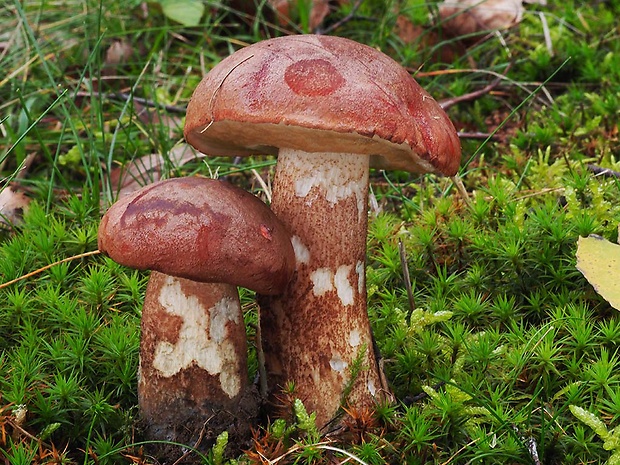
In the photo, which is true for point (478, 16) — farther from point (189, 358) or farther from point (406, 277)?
point (189, 358)

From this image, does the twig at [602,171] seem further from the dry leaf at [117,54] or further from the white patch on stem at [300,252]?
the dry leaf at [117,54]

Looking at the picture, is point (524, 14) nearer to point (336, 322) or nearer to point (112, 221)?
point (336, 322)

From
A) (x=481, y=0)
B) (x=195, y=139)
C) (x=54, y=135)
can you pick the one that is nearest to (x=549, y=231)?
(x=195, y=139)

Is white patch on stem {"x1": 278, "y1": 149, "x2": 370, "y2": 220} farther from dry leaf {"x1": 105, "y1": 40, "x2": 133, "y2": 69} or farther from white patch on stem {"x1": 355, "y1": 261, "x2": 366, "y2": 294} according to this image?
dry leaf {"x1": 105, "y1": 40, "x2": 133, "y2": 69}

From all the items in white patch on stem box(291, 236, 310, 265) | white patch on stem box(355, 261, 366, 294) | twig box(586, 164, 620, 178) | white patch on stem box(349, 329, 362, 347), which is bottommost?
twig box(586, 164, 620, 178)

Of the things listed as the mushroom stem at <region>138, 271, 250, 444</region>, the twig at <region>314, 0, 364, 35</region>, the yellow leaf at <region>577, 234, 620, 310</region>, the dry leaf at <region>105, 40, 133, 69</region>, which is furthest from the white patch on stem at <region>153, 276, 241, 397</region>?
the twig at <region>314, 0, 364, 35</region>

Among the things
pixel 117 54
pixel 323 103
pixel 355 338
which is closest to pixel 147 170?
pixel 117 54

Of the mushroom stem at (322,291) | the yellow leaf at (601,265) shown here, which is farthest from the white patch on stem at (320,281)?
the yellow leaf at (601,265)

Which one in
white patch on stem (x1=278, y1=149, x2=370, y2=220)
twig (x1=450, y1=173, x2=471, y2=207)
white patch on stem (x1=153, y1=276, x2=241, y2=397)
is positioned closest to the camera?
white patch on stem (x1=153, y1=276, x2=241, y2=397)
